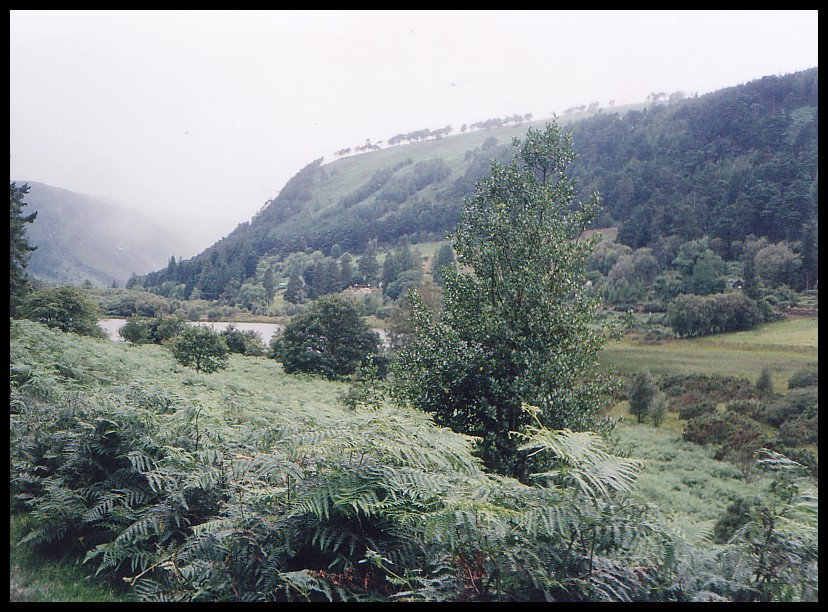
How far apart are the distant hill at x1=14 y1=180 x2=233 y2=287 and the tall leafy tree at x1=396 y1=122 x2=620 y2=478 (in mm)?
46456

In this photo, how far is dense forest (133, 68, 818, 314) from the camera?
188ft

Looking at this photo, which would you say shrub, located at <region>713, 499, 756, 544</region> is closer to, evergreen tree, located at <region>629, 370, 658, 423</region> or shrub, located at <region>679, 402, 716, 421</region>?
evergreen tree, located at <region>629, 370, 658, 423</region>

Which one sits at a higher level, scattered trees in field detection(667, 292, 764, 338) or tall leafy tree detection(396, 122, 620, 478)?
tall leafy tree detection(396, 122, 620, 478)

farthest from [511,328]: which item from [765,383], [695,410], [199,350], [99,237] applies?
[99,237]

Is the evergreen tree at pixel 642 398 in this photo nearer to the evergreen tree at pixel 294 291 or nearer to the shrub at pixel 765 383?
the shrub at pixel 765 383

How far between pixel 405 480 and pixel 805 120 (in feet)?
409

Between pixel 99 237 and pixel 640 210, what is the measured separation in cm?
9047

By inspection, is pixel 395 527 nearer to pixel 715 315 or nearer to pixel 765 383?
pixel 765 383

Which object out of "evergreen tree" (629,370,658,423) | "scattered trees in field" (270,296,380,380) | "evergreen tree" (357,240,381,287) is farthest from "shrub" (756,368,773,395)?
"evergreen tree" (357,240,381,287)

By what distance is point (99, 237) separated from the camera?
176 feet

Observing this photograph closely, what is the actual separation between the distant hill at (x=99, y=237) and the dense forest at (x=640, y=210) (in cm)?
273

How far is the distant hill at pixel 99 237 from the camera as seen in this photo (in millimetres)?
46750

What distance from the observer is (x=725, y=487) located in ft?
63.0
